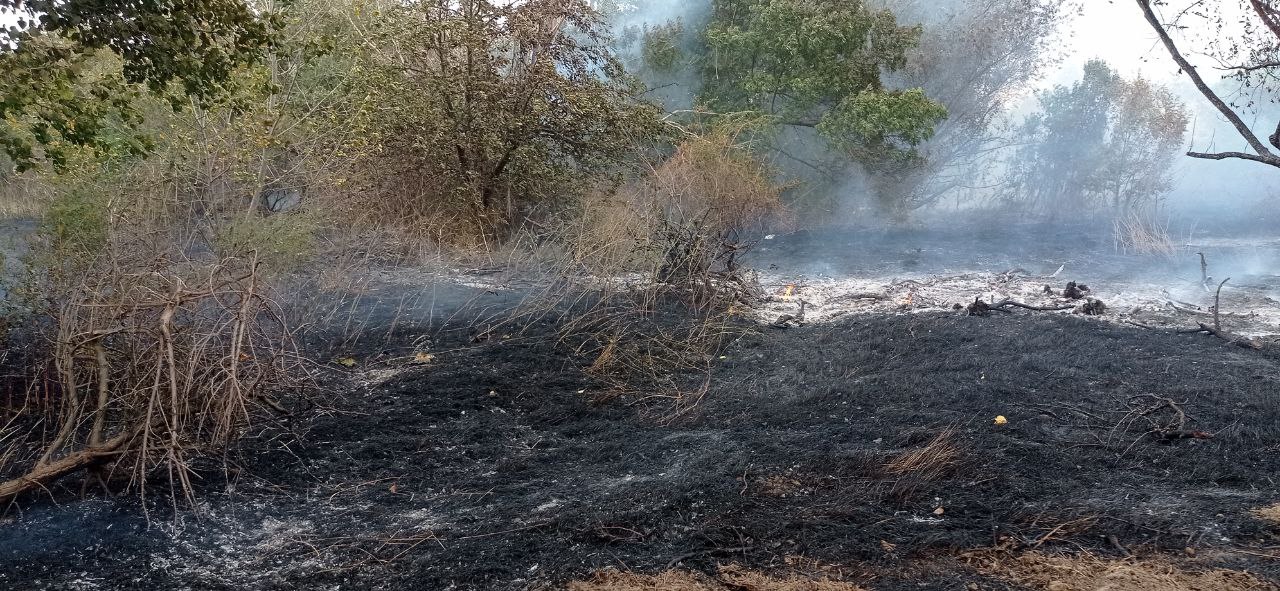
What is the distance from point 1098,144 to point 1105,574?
1755 centimetres

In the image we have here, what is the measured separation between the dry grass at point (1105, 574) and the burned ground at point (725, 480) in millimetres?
101

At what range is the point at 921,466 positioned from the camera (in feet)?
14.9

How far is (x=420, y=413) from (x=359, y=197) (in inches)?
234

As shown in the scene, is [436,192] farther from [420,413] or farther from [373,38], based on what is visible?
[420,413]

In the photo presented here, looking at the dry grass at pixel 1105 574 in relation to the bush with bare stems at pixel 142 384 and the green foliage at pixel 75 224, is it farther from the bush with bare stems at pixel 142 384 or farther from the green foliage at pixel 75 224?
the green foliage at pixel 75 224

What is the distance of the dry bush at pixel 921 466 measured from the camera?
436 centimetres

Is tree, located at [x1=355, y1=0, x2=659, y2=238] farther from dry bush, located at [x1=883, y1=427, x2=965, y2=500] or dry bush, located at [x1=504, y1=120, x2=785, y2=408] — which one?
dry bush, located at [x1=883, y1=427, x2=965, y2=500]

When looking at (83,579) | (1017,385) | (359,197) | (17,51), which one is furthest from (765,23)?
(83,579)

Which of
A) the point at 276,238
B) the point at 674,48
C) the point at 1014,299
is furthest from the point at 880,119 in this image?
the point at 276,238

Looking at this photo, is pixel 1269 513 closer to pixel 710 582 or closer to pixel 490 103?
pixel 710 582

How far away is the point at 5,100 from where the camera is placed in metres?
4.48

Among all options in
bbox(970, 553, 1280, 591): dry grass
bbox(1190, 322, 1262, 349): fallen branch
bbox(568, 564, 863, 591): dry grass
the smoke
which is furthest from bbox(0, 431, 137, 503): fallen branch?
the smoke

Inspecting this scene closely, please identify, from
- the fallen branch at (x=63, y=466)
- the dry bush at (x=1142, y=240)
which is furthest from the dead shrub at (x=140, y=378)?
the dry bush at (x=1142, y=240)

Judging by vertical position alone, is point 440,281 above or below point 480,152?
below
